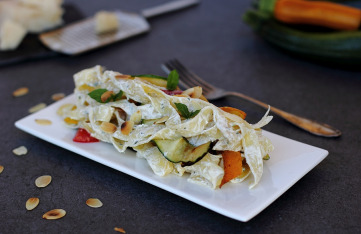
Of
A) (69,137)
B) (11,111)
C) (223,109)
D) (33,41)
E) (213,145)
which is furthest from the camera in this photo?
(33,41)

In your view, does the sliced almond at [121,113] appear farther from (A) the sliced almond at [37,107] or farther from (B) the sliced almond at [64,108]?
(A) the sliced almond at [37,107]

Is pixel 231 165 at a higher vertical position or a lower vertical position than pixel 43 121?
higher

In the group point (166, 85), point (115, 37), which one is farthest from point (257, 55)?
point (166, 85)

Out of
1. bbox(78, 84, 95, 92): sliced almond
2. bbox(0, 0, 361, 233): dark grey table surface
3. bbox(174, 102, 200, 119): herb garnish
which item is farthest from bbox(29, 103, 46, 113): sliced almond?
bbox(174, 102, 200, 119): herb garnish

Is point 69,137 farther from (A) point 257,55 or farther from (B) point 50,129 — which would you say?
(A) point 257,55

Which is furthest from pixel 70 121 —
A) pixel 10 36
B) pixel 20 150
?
pixel 10 36

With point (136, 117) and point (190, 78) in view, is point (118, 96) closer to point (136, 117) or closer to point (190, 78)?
point (136, 117)

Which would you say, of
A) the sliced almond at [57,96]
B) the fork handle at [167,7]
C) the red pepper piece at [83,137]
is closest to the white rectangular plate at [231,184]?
the red pepper piece at [83,137]
